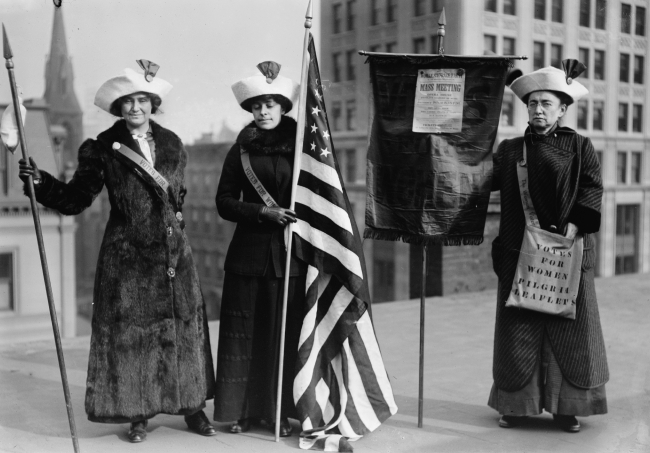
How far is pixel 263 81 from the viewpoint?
4.04 meters


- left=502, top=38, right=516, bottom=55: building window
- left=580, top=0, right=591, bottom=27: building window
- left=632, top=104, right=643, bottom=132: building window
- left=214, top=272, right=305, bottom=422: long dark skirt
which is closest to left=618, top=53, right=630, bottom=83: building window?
left=580, top=0, right=591, bottom=27: building window

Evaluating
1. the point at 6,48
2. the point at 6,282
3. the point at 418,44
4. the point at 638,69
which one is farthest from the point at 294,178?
the point at 638,69

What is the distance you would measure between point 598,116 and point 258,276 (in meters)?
12.1

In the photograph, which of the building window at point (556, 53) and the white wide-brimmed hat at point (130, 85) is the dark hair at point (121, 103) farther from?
the building window at point (556, 53)

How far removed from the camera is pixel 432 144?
4324mm

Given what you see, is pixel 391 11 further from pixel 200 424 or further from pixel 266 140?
pixel 200 424

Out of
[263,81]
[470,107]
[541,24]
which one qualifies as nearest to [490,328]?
[470,107]

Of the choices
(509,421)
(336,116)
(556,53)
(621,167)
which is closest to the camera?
(509,421)

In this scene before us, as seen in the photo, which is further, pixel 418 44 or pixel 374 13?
pixel 374 13

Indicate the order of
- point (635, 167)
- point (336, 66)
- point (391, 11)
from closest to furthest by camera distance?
point (391, 11) < point (336, 66) < point (635, 167)

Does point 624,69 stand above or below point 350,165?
above

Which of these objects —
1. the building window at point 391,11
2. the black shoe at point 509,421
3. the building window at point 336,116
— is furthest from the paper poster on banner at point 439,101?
the building window at point 336,116

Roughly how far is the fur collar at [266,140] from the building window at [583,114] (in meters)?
11.5

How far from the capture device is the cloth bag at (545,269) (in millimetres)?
4148
